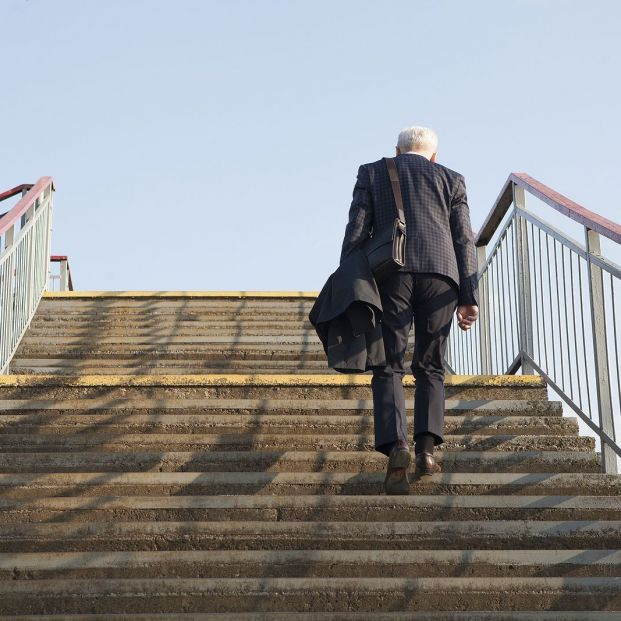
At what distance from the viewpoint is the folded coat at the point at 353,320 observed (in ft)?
16.3

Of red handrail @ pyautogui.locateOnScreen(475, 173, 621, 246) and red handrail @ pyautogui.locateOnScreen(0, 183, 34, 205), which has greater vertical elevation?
red handrail @ pyautogui.locateOnScreen(0, 183, 34, 205)

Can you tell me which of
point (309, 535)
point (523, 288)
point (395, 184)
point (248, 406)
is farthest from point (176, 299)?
point (309, 535)

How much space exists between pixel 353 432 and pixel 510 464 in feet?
2.37

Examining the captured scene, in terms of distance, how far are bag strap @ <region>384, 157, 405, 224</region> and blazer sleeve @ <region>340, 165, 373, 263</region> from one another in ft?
0.34

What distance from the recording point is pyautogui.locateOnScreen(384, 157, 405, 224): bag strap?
5219 mm

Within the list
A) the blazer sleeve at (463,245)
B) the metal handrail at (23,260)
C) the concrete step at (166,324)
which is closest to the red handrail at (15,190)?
the metal handrail at (23,260)

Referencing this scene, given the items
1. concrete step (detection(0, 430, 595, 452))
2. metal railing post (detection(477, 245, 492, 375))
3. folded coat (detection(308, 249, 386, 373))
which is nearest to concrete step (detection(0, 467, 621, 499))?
concrete step (detection(0, 430, 595, 452))

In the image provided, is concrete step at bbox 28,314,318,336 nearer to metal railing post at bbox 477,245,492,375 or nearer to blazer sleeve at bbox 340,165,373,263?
metal railing post at bbox 477,245,492,375

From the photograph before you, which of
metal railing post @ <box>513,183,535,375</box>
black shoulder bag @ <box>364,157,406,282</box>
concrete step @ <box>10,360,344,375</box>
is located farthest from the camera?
concrete step @ <box>10,360,344,375</box>

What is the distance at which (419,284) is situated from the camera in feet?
16.9

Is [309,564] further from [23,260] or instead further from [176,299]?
[176,299]

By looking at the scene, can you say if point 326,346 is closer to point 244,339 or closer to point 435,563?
point 435,563

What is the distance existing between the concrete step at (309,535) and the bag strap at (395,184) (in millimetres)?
1329

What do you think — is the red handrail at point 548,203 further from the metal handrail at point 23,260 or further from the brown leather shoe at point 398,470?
the metal handrail at point 23,260
